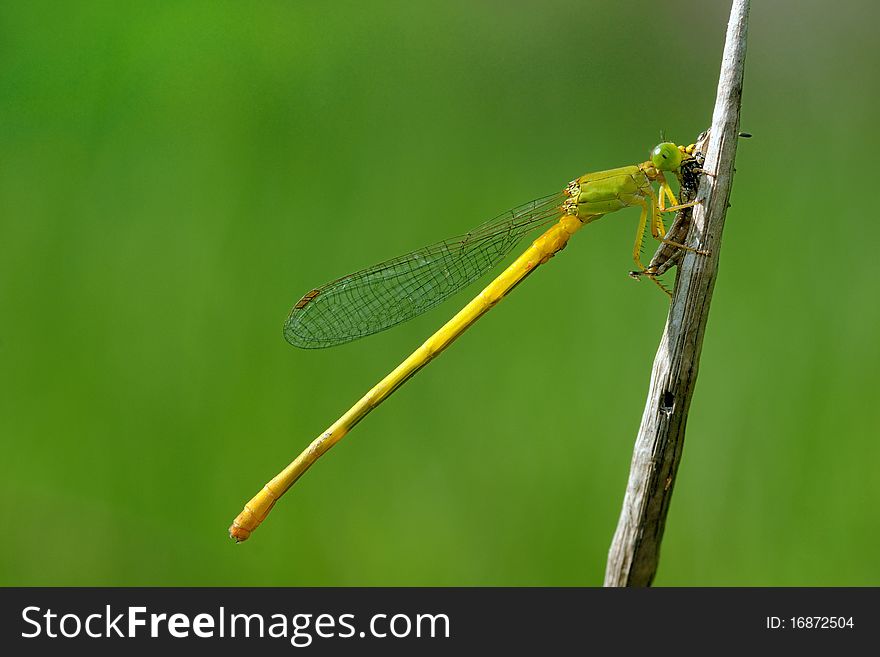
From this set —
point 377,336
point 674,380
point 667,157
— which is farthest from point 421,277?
point 674,380

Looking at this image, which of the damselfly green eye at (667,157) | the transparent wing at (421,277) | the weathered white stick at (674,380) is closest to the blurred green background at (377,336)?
the transparent wing at (421,277)

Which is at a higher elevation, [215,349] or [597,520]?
[215,349]

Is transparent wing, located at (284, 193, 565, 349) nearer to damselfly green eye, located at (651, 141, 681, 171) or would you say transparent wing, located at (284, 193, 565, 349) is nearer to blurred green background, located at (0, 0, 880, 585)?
blurred green background, located at (0, 0, 880, 585)

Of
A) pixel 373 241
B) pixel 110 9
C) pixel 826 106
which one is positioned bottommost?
pixel 373 241

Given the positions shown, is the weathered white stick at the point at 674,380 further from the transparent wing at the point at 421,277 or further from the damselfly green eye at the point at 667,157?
the transparent wing at the point at 421,277

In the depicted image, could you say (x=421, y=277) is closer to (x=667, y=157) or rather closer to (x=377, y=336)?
(x=377, y=336)

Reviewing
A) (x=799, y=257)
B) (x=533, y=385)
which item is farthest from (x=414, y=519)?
(x=799, y=257)
